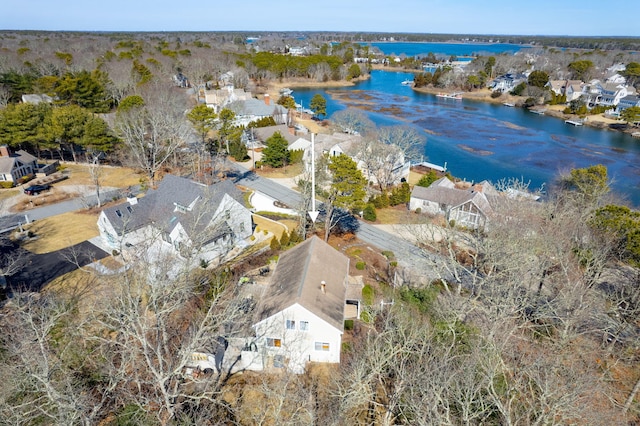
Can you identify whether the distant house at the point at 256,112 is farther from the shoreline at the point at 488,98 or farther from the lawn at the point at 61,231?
the lawn at the point at 61,231

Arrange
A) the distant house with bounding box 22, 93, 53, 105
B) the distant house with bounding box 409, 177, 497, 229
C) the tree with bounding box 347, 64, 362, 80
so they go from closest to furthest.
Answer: the distant house with bounding box 409, 177, 497, 229 < the distant house with bounding box 22, 93, 53, 105 < the tree with bounding box 347, 64, 362, 80

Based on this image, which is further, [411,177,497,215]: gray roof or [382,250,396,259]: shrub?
[411,177,497,215]: gray roof

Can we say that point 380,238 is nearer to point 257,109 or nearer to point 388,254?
point 388,254

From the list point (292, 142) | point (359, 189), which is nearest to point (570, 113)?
point (292, 142)

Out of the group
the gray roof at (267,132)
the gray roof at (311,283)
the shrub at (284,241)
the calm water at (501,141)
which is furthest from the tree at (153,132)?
the calm water at (501,141)

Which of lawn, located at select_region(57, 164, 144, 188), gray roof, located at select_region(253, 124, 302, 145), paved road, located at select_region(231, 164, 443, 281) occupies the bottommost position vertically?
paved road, located at select_region(231, 164, 443, 281)

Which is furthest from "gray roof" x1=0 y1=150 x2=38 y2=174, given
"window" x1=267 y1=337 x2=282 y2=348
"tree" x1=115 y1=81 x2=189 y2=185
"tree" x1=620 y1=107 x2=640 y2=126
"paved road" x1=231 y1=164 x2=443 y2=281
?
"tree" x1=620 y1=107 x2=640 y2=126

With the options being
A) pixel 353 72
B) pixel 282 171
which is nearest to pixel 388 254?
pixel 282 171

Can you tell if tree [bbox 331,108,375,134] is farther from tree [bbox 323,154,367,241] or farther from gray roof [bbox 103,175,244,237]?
gray roof [bbox 103,175,244,237]
